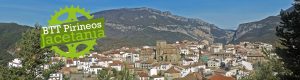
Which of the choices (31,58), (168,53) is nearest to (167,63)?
(168,53)

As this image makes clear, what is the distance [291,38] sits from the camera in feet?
79.6

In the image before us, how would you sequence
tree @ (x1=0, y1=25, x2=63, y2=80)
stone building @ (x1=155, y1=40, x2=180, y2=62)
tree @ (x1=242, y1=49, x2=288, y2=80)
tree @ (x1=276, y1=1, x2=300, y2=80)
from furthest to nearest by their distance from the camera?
stone building @ (x1=155, y1=40, x2=180, y2=62) → tree @ (x1=242, y1=49, x2=288, y2=80) → tree @ (x1=276, y1=1, x2=300, y2=80) → tree @ (x1=0, y1=25, x2=63, y2=80)

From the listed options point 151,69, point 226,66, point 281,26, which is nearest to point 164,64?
point 151,69

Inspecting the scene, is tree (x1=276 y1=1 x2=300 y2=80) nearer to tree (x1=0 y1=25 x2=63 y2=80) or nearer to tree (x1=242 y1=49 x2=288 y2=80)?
tree (x1=242 y1=49 x2=288 y2=80)

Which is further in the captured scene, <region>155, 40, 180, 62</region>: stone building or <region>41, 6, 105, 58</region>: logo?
<region>155, 40, 180, 62</region>: stone building

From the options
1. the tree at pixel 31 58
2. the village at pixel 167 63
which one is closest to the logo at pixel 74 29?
the tree at pixel 31 58

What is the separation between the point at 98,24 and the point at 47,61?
479 cm

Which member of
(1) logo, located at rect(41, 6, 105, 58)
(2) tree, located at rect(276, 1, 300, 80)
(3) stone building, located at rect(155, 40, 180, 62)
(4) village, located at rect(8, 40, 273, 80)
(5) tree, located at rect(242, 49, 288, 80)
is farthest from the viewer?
(3) stone building, located at rect(155, 40, 180, 62)

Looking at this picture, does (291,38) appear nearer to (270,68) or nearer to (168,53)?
(270,68)

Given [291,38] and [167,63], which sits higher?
[291,38]

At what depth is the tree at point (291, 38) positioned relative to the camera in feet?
77.9

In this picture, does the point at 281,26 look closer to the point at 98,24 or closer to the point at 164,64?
the point at 98,24

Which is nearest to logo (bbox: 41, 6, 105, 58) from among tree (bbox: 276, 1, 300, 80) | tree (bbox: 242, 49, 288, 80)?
tree (bbox: 276, 1, 300, 80)

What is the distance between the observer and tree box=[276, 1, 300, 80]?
23734 millimetres
